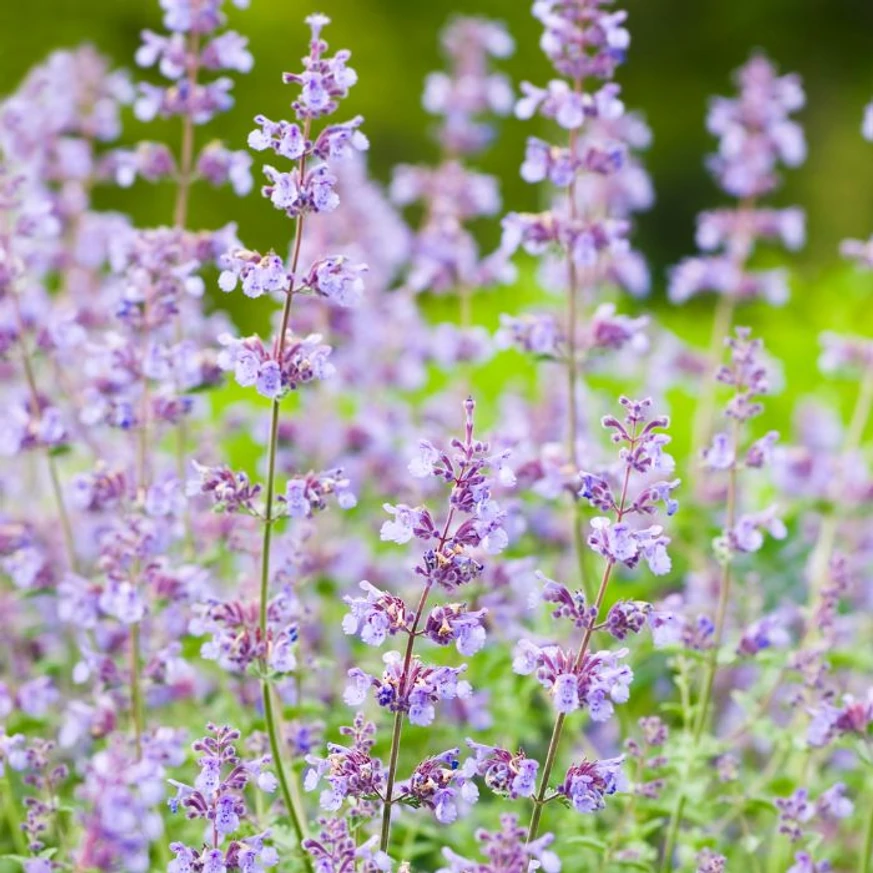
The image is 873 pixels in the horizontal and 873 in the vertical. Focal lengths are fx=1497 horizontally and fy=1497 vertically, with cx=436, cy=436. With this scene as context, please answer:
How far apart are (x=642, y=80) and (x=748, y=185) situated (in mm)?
14806

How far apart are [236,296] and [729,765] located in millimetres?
11250

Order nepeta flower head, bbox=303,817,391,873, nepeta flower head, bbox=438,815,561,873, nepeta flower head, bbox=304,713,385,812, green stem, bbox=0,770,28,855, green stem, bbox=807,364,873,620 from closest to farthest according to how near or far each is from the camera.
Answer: nepeta flower head, bbox=438,815,561,873
nepeta flower head, bbox=303,817,391,873
nepeta flower head, bbox=304,713,385,812
green stem, bbox=0,770,28,855
green stem, bbox=807,364,873,620

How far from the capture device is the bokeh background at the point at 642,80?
53.5ft

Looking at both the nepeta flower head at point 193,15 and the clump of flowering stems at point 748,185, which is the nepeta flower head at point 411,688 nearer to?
the nepeta flower head at point 193,15

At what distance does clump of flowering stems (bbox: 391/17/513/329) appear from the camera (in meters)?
5.77

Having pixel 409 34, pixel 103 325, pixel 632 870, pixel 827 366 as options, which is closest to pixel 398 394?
pixel 103 325

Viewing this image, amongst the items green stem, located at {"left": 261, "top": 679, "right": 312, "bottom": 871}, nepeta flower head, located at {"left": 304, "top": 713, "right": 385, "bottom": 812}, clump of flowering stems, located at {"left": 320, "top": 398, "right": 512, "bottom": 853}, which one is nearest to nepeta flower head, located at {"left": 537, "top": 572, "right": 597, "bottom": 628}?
clump of flowering stems, located at {"left": 320, "top": 398, "right": 512, "bottom": 853}

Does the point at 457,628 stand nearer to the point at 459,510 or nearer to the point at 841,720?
the point at 459,510

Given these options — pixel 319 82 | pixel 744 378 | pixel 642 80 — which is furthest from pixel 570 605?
pixel 642 80

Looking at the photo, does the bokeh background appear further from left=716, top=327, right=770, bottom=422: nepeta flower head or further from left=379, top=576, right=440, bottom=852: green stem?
left=379, top=576, right=440, bottom=852: green stem

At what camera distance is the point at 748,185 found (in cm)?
560

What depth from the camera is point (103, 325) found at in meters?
5.91

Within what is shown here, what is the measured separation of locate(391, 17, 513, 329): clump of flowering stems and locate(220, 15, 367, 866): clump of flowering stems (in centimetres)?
222

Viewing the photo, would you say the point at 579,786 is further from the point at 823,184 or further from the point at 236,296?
the point at 823,184
